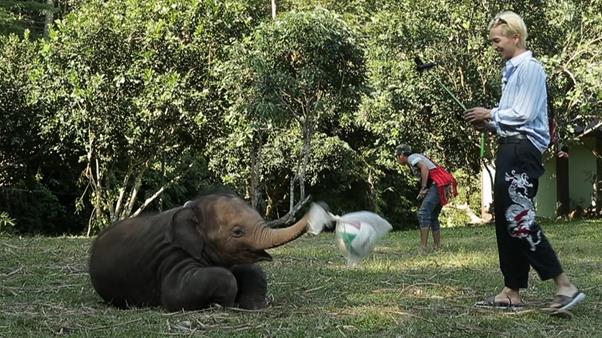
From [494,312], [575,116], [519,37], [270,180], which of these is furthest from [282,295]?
[270,180]

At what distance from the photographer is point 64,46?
1593cm

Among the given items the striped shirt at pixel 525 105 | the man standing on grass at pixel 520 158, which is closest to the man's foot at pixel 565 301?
the man standing on grass at pixel 520 158

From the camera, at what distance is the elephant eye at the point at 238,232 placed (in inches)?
222

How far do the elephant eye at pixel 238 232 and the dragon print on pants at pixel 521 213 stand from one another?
1697 mm

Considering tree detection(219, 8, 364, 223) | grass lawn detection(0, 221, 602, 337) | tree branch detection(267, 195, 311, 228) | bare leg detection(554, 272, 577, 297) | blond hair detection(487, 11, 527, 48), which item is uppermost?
tree detection(219, 8, 364, 223)

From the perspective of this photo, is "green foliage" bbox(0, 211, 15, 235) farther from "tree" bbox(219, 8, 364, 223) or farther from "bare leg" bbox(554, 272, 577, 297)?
"bare leg" bbox(554, 272, 577, 297)

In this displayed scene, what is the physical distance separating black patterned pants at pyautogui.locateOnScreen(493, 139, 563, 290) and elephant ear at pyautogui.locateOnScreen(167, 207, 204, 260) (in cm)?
198

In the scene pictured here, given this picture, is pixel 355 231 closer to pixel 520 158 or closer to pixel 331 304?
pixel 331 304

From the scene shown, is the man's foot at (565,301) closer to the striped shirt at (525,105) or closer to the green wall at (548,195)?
the striped shirt at (525,105)

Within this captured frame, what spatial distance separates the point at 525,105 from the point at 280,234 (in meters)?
1.72

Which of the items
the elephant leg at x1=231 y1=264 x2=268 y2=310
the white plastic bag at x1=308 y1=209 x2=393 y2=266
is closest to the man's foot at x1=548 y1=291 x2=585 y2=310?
the white plastic bag at x1=308 y1=209 x2=393 y2=266

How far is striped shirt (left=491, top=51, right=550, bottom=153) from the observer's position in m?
5.30

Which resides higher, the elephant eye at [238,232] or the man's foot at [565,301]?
the elephant eye at [238,232]

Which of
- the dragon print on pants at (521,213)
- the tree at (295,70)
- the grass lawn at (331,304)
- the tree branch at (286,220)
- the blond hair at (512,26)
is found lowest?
the grass lawn at (331,304)
